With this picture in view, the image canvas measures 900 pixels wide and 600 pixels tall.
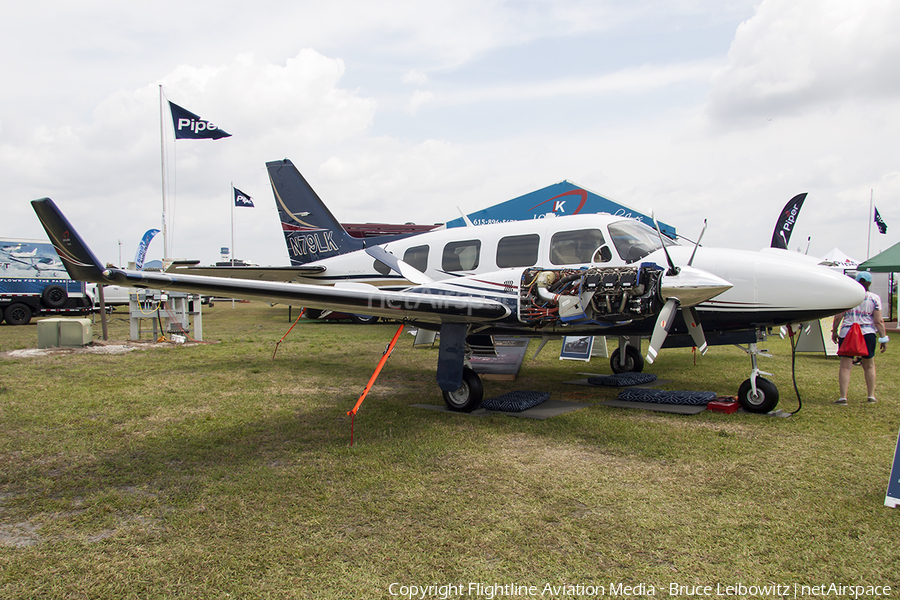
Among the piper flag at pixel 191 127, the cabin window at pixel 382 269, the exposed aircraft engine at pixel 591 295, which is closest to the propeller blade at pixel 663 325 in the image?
the exposed aircraft engine at pixel 591 295

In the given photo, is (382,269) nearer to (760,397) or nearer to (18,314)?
(760,397)

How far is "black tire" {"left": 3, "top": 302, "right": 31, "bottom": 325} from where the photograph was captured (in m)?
20.8

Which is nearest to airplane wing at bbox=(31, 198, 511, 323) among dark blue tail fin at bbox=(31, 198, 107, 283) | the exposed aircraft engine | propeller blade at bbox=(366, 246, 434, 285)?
dark blue tail fin at bbox=(31, 198, 107, 283)

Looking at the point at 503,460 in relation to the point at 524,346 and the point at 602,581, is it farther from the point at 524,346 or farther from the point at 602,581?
the point at 524,346

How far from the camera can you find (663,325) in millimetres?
5594

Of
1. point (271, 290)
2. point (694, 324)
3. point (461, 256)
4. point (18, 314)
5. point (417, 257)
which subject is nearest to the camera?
point (271, 290)

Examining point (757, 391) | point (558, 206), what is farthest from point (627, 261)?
point (558, 206)

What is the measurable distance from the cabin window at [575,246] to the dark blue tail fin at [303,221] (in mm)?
5045

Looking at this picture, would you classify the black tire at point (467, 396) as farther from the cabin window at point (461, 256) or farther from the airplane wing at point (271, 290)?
the cabin window at point (461, 256)

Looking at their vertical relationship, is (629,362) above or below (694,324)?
below

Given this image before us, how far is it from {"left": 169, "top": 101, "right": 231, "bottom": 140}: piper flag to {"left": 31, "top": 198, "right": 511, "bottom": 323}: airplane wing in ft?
53.3

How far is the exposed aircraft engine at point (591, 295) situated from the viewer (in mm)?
5848

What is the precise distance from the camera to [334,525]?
3.53 metres

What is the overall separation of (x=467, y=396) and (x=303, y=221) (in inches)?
266
